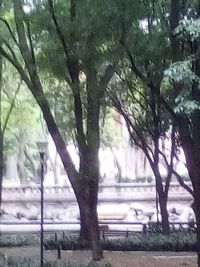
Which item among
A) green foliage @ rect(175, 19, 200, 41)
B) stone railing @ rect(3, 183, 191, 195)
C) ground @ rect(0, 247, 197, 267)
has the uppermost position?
green foliage @ rect(175, 19, 200, 41)

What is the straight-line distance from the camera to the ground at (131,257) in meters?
14.4

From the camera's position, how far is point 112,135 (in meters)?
35.3

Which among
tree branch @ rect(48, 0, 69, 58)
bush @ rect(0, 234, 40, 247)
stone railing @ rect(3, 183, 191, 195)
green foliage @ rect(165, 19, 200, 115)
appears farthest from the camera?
stone railing @ rect(3, 183, 191, 195)

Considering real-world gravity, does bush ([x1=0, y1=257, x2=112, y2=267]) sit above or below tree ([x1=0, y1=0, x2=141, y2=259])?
below

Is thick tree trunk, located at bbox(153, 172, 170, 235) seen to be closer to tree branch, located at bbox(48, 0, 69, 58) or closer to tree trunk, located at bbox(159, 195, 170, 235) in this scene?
tree trunk, located at bbox(159, 195, 170, 235)

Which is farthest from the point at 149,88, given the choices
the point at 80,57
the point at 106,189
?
the point at 106,189

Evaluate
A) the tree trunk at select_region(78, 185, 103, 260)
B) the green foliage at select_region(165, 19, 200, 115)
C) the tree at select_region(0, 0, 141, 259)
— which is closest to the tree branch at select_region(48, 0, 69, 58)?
the tree at select_region(0, 0, 141, 259)

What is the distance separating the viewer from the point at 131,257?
1569cm

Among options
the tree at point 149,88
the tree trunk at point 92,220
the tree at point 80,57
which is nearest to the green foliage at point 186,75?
the tree at point 149,88

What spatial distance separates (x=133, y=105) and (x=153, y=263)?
25.5ft

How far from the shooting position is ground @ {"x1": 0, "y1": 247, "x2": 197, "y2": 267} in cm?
1444

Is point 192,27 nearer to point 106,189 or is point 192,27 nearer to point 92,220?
point 92,220

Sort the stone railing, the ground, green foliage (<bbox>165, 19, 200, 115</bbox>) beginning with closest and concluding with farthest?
green foliage (<bbox>165, 19, 200, 115</bbox>), the ground, the stone railing

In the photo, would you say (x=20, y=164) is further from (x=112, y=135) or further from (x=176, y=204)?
(x=176, y=204)
